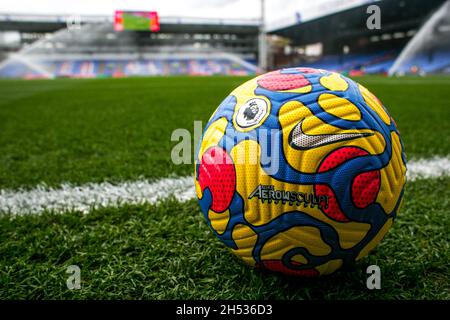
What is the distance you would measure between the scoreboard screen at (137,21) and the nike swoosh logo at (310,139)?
3954 cm

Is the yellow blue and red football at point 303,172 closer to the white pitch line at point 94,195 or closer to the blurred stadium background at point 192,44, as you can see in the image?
the white pitch line at point 94,195

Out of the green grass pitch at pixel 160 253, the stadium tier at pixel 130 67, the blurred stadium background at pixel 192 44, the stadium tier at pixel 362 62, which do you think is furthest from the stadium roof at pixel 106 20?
the green grass pitch at pixel 160 253

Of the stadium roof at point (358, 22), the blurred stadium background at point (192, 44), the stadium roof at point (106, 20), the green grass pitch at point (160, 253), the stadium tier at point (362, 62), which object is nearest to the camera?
the green grass pitch at point (160, 253)

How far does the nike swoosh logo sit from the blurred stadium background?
35794 millimetres

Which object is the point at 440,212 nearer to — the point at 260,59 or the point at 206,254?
the point at 206,254

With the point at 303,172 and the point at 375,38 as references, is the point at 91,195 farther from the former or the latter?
the point at 375,38

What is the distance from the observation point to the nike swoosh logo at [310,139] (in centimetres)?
125

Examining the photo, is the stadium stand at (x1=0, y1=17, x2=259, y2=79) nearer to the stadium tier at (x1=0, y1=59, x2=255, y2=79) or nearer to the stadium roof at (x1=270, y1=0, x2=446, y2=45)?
the stadium tier at (x1=0, y1=59, x2=255, y2=79)

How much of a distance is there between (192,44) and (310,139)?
49.7 metres

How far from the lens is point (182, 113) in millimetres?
6617

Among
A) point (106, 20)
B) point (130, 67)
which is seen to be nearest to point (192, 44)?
point (130, 67)

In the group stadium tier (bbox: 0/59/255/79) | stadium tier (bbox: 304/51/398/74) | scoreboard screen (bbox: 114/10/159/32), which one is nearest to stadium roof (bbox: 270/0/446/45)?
stadium tier (bbox: 304/51/398/74)

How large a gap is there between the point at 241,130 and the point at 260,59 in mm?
48806

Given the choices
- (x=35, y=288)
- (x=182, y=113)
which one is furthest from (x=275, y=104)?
(x=182, y=113)
